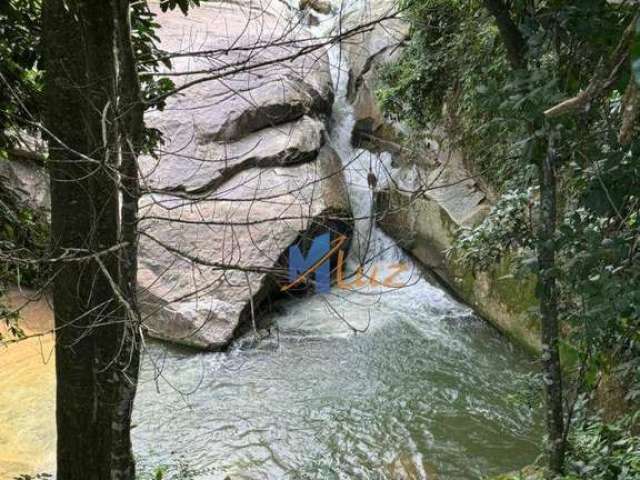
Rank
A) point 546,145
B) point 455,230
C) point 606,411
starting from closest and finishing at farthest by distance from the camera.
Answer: point 546,145
point 606,411
point 455,230

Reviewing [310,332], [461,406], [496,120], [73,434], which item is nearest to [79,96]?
[73,434]

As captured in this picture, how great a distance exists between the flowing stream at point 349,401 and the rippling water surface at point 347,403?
0.01 m

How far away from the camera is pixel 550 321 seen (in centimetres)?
254

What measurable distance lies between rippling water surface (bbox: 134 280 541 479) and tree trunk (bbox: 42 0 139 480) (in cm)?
124

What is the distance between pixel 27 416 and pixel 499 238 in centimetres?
428

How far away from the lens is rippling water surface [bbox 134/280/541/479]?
14.4 feet

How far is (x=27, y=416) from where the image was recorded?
194 inches

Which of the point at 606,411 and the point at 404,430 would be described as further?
the point at 404,430

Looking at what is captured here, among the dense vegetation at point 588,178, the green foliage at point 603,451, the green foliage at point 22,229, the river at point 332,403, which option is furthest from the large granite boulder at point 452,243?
the green foliage at point 22,229

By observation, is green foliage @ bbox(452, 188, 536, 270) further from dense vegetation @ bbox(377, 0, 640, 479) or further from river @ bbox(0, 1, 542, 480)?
river @ bbox(0, 1, 542, 480)

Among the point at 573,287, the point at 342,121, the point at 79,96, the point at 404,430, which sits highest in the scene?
the point at 342,121

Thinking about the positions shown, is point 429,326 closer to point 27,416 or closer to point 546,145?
point 27,416

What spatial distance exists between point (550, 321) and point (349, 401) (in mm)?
3033

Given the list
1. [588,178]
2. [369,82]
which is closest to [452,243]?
[369,82]
